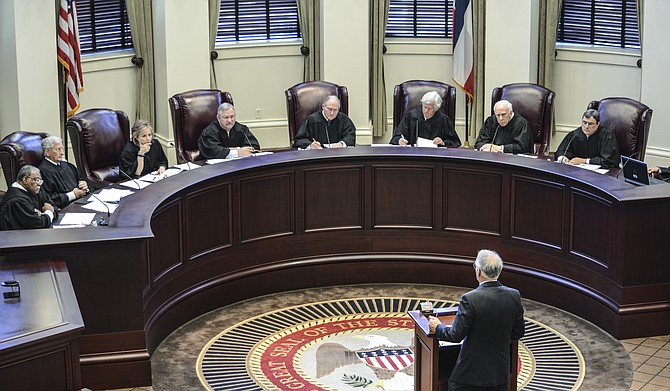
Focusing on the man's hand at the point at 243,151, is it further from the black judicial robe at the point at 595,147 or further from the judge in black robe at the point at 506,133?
the black judicial robe at the point at 595,147

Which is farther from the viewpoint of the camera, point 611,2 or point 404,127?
point 611,2

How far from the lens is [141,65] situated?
11.2 metres

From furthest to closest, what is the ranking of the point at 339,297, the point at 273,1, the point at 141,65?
the point at 273,1, the point at 141,65, the point at 339,297

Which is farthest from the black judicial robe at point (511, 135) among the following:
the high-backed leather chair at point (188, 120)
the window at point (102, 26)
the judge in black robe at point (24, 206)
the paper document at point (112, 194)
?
the window at point (102, 26)

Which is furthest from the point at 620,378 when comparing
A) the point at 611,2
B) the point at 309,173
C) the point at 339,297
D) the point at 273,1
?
the point at 273,1

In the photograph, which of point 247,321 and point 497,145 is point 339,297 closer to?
point 247,321

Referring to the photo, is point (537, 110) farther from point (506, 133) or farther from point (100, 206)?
point (100, 206)

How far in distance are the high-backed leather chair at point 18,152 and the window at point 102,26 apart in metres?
2.90

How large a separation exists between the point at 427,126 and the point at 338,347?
10.1 ft

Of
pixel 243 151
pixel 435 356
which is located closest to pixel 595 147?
pixel 243 151

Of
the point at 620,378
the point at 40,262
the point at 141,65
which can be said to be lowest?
the point at 620,378

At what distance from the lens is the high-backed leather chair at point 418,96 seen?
9633 millimetres

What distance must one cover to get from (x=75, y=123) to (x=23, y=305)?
3822mm

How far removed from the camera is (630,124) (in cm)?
866
